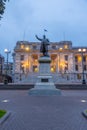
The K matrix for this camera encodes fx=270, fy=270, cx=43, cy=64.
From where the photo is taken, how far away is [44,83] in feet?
114

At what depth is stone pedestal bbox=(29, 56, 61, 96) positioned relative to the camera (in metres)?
33.3

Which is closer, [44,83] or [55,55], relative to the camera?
[44,83]

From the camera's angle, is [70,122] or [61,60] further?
[61,60]

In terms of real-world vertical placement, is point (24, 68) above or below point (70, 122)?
above

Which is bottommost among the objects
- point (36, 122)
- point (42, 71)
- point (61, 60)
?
point (36, 122)

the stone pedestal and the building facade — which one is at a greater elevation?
the building facade

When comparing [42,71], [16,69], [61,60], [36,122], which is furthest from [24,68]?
[36,122]

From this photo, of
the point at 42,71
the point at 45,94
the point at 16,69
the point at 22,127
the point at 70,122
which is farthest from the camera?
the point at 16,69

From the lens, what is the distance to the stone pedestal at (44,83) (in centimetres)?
3331

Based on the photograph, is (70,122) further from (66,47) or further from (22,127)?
(66,47)

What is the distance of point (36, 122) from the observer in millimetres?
12836

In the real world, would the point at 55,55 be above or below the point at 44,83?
above

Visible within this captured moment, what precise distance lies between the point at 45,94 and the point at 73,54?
98.1m

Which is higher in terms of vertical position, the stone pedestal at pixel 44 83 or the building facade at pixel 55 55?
the building facade at pixel 55 55
